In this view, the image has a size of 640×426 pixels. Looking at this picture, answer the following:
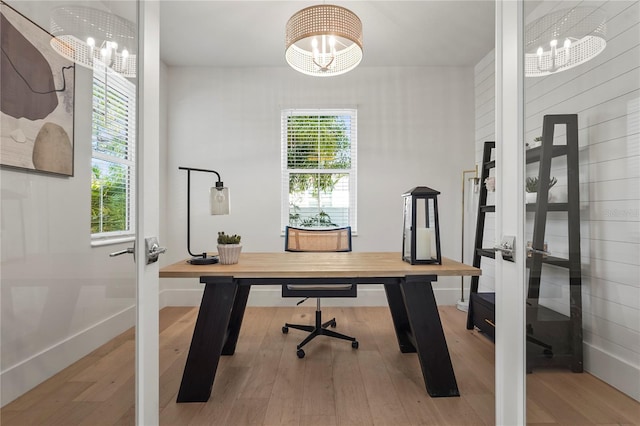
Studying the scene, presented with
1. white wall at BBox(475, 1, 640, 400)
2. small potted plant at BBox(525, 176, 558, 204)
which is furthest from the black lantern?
white wall at BBox(475, 1, 640, 400)

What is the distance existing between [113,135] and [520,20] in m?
1.55

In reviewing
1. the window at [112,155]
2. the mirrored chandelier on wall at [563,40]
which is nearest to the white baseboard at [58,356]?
the window at [112,155]

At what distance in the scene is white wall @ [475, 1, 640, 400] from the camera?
37.3 inches

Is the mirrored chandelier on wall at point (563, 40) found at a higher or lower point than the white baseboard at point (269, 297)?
higher

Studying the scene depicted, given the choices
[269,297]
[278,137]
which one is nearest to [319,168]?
[278,137]

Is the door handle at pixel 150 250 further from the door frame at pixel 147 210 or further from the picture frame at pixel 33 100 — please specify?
the picture frame at pixel 33 100

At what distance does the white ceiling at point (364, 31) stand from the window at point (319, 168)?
69 centimetres

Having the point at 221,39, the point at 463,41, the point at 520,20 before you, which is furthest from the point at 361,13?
the point at 520,20

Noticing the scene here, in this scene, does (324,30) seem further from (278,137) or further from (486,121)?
(486,121)

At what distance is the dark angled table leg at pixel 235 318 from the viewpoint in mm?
2469

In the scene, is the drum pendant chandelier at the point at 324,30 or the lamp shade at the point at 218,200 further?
the lamp shade at the point at 218,200

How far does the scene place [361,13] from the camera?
9.29 feet

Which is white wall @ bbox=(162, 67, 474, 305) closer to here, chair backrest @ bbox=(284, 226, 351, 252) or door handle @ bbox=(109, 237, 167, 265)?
chair backrest @ bbox=(284, 226, 351, 252)

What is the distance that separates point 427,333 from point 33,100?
6.61 feet
